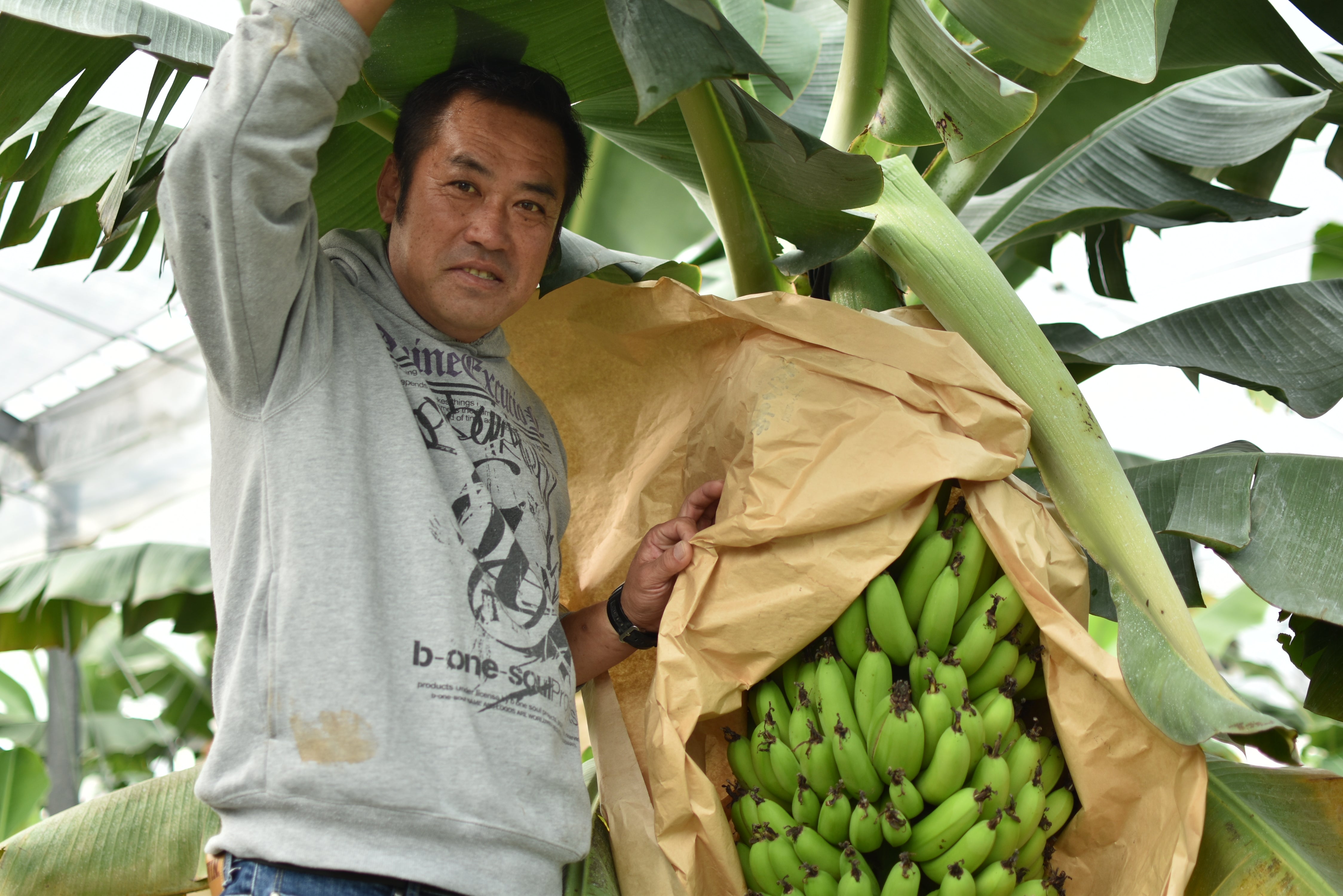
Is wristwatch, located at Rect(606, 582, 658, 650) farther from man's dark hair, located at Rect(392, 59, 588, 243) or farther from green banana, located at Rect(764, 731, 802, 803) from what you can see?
man's dark hair, located at Rect(392, 59, 588, 243)

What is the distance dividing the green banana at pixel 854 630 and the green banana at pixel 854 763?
0.29 ft

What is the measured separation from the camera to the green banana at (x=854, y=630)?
1033 mm

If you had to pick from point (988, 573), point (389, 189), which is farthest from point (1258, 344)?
point (389, 189)

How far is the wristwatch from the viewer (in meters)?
1.15

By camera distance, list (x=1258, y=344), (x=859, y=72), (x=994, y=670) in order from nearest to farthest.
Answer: (x=994, y=670) → (x=859, y=72) → (x=1258, y=344)

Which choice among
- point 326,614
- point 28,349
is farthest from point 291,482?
point 28,349

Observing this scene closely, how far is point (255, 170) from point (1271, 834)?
44.8 inches

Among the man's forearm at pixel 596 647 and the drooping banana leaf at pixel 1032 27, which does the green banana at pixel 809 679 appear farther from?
the drooping banana leaf at pixel 1032 27

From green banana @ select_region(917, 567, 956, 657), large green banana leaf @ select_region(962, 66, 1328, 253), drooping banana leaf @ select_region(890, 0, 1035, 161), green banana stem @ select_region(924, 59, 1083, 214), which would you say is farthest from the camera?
large green banana leaf @ select_region(962, 66, 1328, 253)

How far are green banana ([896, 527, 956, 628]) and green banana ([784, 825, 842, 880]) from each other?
233 mm

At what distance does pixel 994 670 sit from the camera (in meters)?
1.02

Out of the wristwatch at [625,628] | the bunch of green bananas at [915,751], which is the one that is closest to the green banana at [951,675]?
the bunch of green bananas at [915,751]

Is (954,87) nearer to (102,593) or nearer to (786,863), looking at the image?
(786,863)

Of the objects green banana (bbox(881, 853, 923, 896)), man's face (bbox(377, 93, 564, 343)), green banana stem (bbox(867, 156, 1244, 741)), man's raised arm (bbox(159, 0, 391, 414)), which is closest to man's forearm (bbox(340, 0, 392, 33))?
man's raised arm (bbox(159, 0, 391, 414))
